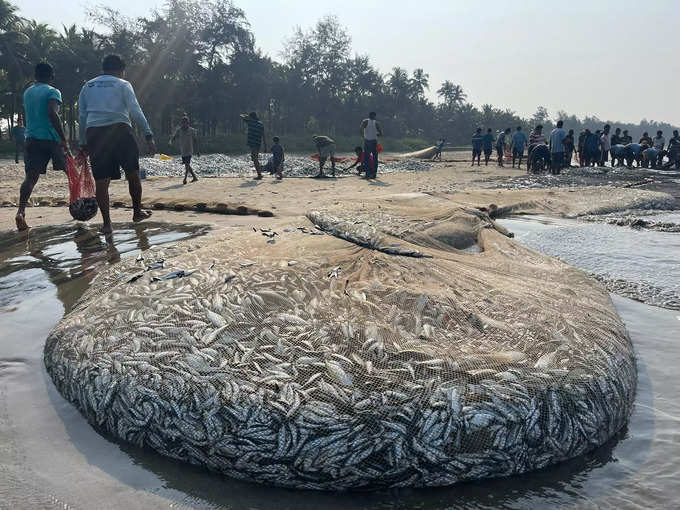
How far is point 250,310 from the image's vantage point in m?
2.51

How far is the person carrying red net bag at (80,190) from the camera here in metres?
6.42

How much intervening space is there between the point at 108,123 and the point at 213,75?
1846 inches

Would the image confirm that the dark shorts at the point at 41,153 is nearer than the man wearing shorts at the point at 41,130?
No

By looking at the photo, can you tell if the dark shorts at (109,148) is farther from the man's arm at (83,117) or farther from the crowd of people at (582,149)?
the crowd of people at (582,149)

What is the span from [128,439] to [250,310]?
0.77 meters

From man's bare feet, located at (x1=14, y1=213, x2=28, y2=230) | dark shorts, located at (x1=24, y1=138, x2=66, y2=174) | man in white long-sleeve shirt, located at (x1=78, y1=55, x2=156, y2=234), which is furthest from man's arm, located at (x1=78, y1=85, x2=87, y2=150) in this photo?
man's bare feet, located at (x1=14, y1=213, x2=28, y2=230)

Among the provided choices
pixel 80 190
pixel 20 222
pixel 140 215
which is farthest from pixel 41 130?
pixel 140 215

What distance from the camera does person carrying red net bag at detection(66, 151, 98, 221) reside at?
642 cm

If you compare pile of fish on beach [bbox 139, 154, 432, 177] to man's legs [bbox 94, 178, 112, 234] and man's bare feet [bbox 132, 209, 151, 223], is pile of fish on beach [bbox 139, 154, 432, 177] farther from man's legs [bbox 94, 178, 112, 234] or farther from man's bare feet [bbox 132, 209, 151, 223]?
man's legs [bbox 94, 178, 112, 234]

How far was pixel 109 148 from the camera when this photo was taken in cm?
602

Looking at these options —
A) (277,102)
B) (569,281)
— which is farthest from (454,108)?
(569,281)

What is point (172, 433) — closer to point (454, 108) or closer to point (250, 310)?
point (250, 310)

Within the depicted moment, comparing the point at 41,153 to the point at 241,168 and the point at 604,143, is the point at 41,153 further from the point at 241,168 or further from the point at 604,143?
the point at 604,143

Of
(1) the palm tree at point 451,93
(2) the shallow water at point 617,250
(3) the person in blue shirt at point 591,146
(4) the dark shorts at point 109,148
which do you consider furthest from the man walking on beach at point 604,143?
(1) the palm tree at point 451,93
